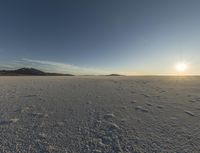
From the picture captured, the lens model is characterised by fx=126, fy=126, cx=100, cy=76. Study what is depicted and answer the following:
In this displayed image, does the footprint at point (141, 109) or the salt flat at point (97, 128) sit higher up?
the footprint at point (141, 109)

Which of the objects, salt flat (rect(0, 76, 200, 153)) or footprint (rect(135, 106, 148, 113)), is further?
footprint (rect(135, 106, 148, 113))

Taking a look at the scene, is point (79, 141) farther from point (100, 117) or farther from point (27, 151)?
point (100, 117)

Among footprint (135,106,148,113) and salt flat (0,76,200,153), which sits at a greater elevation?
footprint (135,106,148,113)

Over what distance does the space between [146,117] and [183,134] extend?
971mm

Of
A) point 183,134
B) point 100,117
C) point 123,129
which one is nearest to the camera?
point 183,134

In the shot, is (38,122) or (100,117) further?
(100,117)

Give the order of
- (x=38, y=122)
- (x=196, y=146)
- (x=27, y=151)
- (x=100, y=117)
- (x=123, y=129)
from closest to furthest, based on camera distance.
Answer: (x=27, y=151) < (x=196, y=146) < (x=123, y=129) < (x=38, y=122) < (x=100, y=117)

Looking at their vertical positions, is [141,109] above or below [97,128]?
above

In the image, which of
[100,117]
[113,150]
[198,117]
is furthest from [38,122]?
[198,117]

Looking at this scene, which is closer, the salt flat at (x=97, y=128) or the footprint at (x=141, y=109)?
the salt flat at (x=97, y=128)

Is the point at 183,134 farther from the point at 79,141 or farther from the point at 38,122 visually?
the point at 38,122

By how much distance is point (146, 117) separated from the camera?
11.6ft

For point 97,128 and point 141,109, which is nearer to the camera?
point 97,128

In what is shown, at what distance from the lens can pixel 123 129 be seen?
290 centimetres
